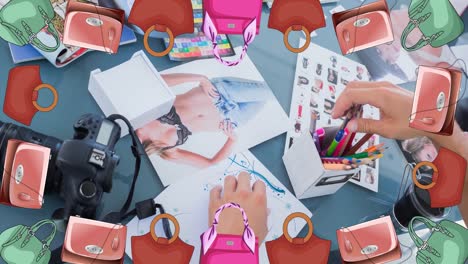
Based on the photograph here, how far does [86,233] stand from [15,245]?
9cm

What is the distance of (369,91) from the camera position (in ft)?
2.46

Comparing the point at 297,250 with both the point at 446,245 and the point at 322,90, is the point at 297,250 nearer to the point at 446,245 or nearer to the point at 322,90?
the point at 446,245

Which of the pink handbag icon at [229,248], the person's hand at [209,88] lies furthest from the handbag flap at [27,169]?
the person's hand at [209,88]

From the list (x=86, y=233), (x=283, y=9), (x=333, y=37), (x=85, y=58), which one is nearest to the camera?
(x=86, y=233)

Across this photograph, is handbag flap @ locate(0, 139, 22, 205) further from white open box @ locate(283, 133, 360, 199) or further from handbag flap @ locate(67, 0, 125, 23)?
white open box @ locate(283, 133, 360, 199)

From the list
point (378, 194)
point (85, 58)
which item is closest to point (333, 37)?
point (378, 194)

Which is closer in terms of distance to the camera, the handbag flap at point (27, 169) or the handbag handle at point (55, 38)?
the handbag flap at point (27, 169)

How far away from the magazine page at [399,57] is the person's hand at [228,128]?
0.95ft

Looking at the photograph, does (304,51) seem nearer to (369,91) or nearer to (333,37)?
(333,37)

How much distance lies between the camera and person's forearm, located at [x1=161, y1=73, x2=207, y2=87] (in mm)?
851

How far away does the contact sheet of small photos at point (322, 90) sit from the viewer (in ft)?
2.81

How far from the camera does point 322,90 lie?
0.90m

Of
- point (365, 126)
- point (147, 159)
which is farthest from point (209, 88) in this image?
point (365, 126)

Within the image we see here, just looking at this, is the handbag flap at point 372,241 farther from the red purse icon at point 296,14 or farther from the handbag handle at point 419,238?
the red purse icon at point 296,14
